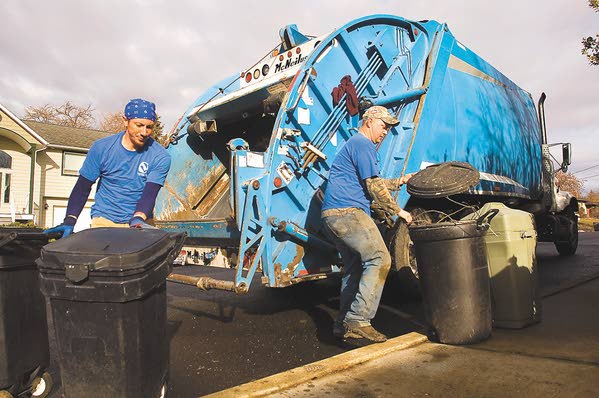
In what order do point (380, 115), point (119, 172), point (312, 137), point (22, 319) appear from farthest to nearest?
point (312, 137)
point (380, 115)
point (119, 172)
point (22, 319)

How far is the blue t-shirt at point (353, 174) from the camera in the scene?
3.39m

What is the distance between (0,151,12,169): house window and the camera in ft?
54.7

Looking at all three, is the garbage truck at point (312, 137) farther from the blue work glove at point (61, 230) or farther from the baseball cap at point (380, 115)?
the blue work glove at point (61, 230)

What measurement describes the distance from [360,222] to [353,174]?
40 centimetres

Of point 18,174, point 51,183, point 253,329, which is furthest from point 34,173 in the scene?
point 253,329

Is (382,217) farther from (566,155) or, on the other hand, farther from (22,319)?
(566,155)

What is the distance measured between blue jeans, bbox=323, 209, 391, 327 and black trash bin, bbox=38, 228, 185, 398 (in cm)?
169

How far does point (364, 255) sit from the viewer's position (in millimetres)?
3312

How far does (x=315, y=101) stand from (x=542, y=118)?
238 inches

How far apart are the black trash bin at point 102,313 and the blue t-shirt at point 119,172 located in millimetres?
1097

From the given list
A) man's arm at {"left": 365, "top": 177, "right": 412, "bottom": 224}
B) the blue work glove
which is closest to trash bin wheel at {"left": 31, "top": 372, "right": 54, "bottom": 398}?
the blue work glove

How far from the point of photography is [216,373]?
3.09 meters

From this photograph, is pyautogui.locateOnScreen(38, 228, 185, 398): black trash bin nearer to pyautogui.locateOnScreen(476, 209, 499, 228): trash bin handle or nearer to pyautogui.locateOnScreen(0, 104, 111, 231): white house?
pyautogui.locateOnScreen(476, 209, 499, 228): trash bin handle

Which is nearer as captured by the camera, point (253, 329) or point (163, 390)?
point (163, 390)
